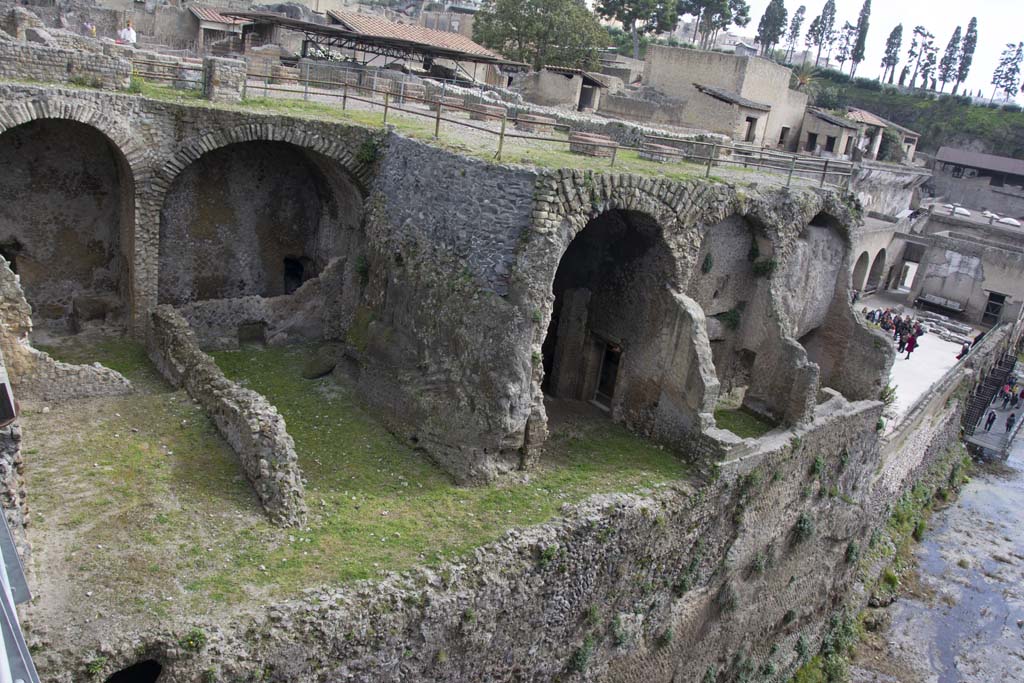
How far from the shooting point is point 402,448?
12.5 metres

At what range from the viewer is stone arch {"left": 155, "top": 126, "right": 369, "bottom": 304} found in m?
14.8

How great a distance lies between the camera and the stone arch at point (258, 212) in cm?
1484

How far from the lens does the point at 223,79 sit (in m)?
15.0

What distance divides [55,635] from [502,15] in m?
33.8

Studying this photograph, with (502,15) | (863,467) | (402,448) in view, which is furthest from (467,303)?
(502,15)

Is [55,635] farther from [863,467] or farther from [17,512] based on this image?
[863,467]

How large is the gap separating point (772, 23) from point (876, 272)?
45877 mm

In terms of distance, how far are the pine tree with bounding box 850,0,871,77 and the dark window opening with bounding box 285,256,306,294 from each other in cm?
6608

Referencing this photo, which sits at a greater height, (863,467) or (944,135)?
(944,135)

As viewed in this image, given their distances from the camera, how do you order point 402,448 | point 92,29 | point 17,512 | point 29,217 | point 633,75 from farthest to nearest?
point 633,75
point 92,29
point 29,217
point 402,448
point 17,512

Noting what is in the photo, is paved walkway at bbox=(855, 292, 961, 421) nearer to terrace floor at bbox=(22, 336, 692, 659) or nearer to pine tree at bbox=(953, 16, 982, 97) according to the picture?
terrace floor at bbox=(22, 336, 692, 659)

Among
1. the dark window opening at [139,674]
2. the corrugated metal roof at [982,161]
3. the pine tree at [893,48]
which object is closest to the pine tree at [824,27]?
the pine tree at [893,48]

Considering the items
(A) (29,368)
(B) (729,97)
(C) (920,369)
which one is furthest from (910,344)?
(A) (29,368)

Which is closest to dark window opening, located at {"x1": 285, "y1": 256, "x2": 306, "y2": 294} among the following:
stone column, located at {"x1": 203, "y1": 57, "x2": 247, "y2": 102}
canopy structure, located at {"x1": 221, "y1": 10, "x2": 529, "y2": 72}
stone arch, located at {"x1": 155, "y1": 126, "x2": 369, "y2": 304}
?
stone arch, located at {"x1": 155, "y1": 126, "x2": 369, "y2": 304}
